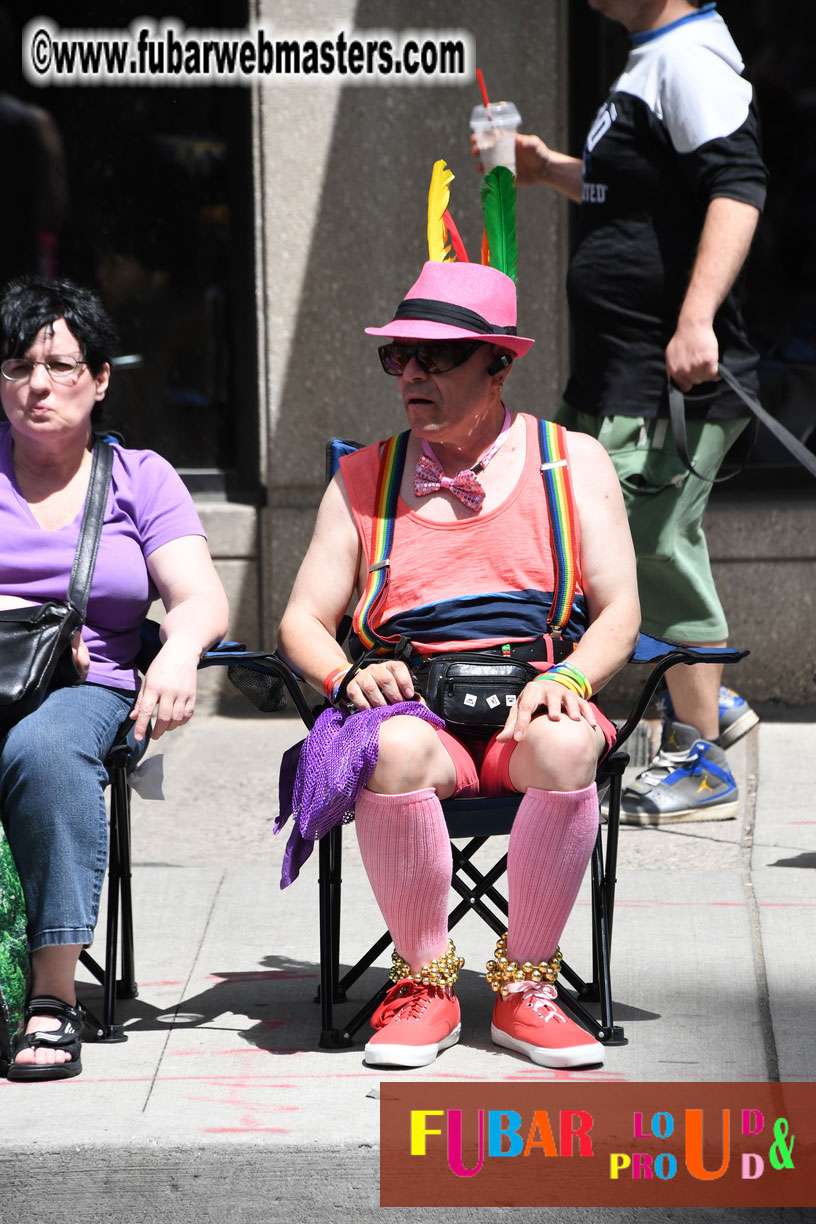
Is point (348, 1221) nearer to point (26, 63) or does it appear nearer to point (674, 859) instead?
point (674, 859)

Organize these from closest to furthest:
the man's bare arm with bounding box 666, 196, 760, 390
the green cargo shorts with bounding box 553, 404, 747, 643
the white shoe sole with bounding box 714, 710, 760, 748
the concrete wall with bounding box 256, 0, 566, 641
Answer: the man's bare arm with bounding box 666, 196, 760, 390 < the green cargo shorts with bounding box 553, 404, 747, 643 < the white shoe sole with bounding box 714, 710, 760, 748 < the concrete wall with bounding box 256, 0, 566, 641

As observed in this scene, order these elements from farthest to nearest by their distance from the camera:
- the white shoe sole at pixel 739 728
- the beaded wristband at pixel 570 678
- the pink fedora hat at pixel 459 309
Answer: the white shoe sole at pixel 739 728, the pink fedora hat at pixel 459 309, the beaded wristband at pixel 570 678

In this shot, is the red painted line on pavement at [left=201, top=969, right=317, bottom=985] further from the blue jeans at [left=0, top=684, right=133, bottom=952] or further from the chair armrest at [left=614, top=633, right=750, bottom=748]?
the chair armrest at [left=614, top=633, right=750, bottom=748]

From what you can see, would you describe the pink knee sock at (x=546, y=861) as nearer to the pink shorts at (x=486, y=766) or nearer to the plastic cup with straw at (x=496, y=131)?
the pink shorts at (x=486, y=766)

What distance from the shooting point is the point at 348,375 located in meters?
6.14

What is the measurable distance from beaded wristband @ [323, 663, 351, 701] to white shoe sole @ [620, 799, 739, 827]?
170 centimetres

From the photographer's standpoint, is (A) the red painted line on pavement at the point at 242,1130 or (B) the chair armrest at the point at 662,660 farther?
(B) the chair armrest at the point at 662,660

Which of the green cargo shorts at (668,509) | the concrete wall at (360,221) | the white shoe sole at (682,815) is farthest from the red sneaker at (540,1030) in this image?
the concrete wall at (360,221)

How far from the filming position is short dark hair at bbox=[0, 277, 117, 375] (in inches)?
139

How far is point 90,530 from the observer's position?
353 cm

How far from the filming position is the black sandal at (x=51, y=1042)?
10.6ft

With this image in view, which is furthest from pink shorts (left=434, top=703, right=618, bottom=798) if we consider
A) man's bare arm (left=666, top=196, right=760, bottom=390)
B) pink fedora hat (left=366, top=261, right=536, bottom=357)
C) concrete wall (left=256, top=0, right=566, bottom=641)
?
concrete wall (left=256, top=0, right=566, bottom=641)

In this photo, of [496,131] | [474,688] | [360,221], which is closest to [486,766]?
[474,688]

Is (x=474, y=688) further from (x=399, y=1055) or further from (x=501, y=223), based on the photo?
(x=501, y=223)
